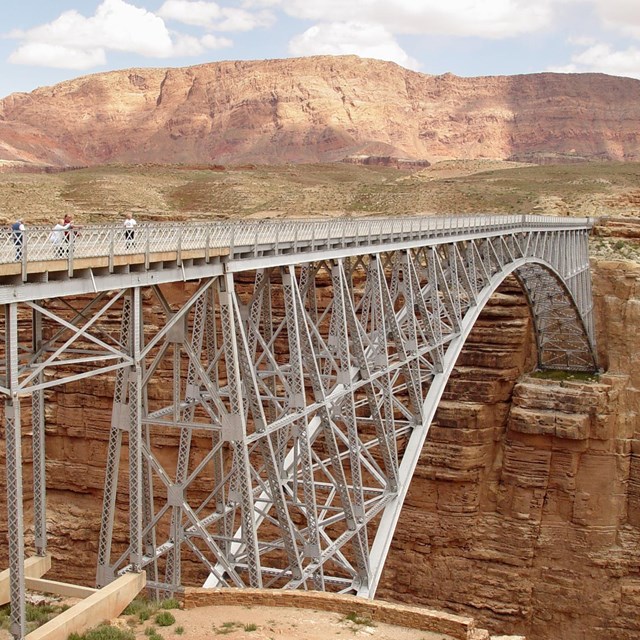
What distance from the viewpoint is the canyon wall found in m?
38.3

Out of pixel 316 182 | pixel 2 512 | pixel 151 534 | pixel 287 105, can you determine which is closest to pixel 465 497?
pixel 2 512

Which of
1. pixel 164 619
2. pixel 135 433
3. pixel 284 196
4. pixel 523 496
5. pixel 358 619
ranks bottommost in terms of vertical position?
pixel 523 496

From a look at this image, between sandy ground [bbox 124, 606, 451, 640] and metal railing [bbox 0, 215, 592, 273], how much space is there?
534 cm

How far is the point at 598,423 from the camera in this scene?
38.3 meters

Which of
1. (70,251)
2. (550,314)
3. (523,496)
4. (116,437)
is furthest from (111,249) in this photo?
(550,314)

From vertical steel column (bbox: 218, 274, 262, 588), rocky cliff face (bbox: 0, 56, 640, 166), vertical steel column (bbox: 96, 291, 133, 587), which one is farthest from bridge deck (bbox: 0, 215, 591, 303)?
rocky cliff face (bbox: 0, 56, 640, 166)

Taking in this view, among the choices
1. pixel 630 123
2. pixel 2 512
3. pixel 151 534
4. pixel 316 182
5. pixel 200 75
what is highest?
pixel 200 75

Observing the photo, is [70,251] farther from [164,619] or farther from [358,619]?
[358,619]

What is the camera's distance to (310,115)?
147 metres

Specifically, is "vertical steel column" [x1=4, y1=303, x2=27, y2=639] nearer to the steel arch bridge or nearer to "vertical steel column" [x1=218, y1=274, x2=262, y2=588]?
the steel arch bridge

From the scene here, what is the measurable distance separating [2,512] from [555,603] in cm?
2313

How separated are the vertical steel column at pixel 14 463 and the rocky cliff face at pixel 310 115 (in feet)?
430

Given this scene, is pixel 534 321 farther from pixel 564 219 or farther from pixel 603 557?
pixel 603 557

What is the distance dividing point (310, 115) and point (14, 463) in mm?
139863
